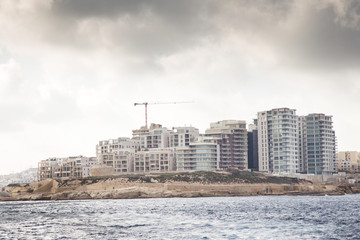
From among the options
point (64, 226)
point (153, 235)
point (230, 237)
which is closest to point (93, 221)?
point (64, 226)

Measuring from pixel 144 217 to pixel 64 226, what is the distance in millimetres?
20160

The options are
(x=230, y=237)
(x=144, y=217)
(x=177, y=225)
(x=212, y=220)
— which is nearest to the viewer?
(x=230, y=237)

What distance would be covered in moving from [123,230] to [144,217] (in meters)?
24.6

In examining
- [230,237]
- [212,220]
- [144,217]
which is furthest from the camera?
[144,217]

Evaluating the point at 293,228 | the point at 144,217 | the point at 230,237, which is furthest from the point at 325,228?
the point at 144,217

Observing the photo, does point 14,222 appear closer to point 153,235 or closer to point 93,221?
point 93,221

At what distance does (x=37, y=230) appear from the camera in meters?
84.6

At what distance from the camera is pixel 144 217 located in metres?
107

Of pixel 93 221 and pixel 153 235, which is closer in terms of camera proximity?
pixel 153 235

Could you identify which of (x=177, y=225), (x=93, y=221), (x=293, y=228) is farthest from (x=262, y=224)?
(x=93, y=221)

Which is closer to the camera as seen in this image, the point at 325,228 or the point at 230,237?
the point at 230,237

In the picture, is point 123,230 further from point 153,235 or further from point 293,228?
point 293,228

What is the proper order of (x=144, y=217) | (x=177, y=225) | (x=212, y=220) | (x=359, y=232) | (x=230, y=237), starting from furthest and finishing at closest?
1. (x=144, y=217)
2. (x=212, y=220)
3. (x=177, y=225)
4. (x=359, y=232)
5. (x=230, y=237)

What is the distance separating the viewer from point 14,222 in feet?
327
